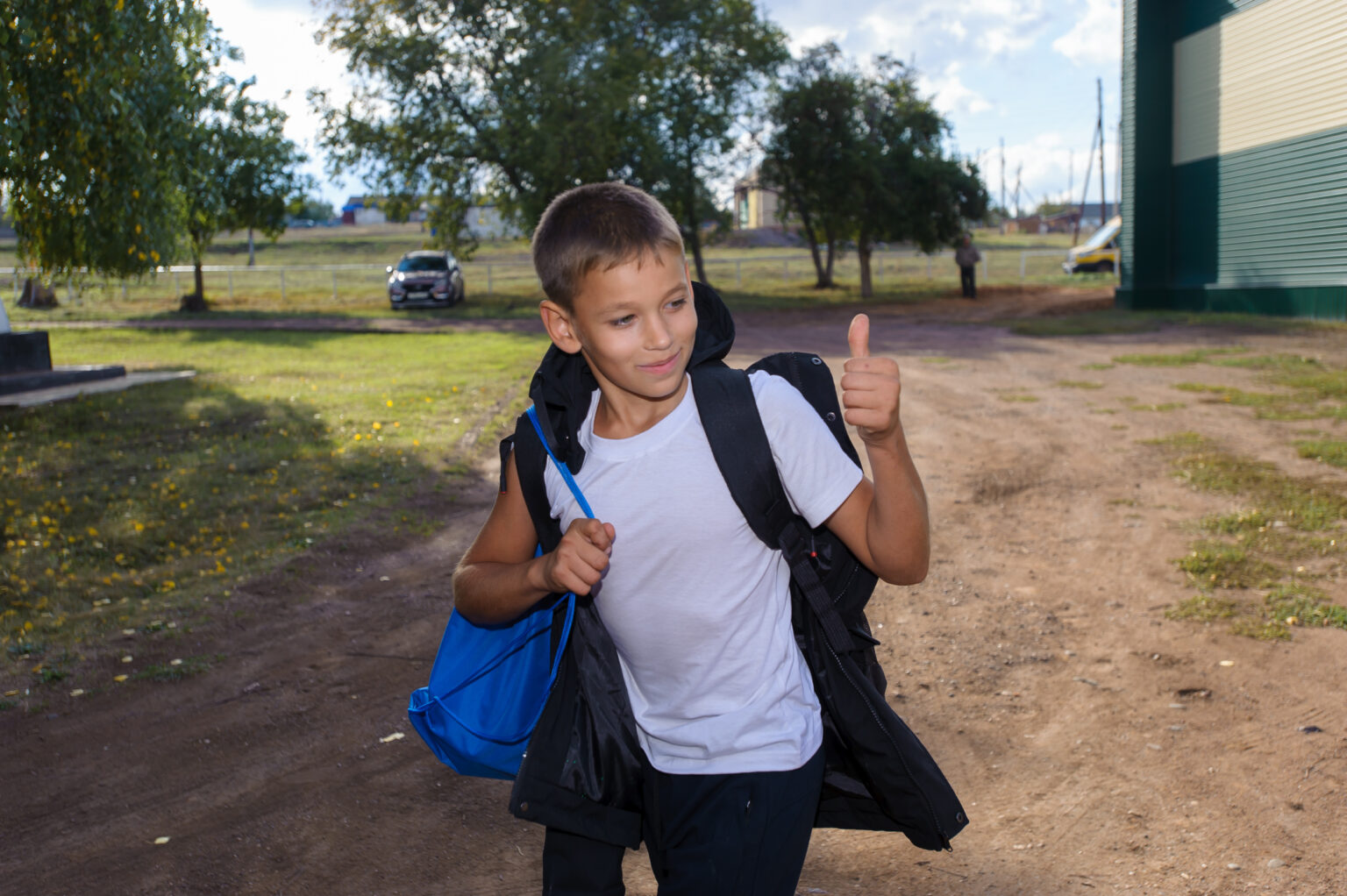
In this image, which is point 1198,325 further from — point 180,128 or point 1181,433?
point 180,128

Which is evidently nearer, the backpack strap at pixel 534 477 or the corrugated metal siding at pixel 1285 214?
→ the backpack strap at pixel 534 477

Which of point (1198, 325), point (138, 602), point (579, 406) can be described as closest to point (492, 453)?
point (138, 602)

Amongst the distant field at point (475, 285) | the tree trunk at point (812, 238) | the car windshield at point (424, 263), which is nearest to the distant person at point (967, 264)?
the distant field at point (475, 285)

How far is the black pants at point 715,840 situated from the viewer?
195 centimetres

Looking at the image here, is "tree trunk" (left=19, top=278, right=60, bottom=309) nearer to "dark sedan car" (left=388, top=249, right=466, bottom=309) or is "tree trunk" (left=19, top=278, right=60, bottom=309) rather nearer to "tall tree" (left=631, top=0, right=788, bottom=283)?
"dark sedan car" (left=388, top=249, right=466, bottom=309)

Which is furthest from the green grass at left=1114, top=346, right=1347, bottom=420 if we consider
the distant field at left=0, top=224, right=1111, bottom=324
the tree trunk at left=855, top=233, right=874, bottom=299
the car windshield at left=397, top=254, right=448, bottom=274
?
the car windshield at left=397, top=254, right=448, bottom=274

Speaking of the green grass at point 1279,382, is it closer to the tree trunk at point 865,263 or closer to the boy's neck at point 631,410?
the boy's neck at point 631,410

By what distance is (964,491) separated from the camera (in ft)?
26.3

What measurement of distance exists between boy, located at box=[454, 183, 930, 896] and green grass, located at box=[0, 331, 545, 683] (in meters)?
3.99

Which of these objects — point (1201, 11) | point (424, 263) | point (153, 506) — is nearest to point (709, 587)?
point (153, 506)

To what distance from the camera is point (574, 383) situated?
7.16 feet

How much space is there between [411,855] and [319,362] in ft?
51.6

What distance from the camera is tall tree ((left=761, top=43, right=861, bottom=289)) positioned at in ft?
104

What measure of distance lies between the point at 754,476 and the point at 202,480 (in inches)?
319
